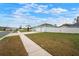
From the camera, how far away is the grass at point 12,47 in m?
5.38

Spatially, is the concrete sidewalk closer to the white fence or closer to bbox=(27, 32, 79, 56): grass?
bbox=(27, 32, 79, 56): grass

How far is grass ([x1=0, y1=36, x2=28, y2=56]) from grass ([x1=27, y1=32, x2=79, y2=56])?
0.74 ft

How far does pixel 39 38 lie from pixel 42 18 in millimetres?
325

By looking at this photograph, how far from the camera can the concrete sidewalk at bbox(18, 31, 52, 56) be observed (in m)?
5.36

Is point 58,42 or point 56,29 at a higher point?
point 56,29

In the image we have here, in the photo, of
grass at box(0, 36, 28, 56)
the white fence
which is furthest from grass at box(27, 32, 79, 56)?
grass at box(0, 36, 28, 56)

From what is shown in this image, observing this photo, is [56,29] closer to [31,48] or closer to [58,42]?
[58,42]

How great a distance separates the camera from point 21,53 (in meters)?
5.38

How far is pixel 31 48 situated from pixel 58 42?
17.2 inches

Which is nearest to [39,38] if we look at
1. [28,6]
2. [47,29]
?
[47,29]

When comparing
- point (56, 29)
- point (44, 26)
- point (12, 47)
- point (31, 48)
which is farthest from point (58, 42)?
point (12, 47)

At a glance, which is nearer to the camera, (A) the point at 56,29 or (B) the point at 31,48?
(B) the point at 31,48

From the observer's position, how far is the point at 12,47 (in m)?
5.43

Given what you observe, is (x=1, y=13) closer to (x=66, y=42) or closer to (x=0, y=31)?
(x=0, y=31)
